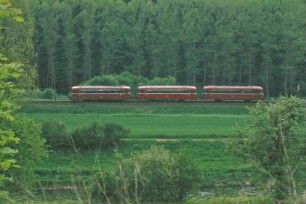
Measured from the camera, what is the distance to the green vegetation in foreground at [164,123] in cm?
4912

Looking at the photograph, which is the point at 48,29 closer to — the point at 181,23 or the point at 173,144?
the point at 181,23

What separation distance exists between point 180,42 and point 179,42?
17cm

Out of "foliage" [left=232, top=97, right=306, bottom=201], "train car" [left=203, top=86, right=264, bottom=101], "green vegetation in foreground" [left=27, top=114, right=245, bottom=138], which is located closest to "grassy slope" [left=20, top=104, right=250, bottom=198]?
"green vegetation in foreground" [left=27, top=114, right=245, bottom=138]

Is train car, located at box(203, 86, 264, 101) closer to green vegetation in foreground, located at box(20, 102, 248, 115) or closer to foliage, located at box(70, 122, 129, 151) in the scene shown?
green vegetation in foreground, located at box(20, 102, 248, 115)

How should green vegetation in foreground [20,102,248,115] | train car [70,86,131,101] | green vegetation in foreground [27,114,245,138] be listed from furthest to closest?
train car [70,86,131,101], green vegetation in foreground [20,102,248,115], green vegetation in foreground [27,114,245,138]

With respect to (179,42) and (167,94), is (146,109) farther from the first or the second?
(179,42)

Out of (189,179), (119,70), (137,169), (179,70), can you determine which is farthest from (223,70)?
(137,169)

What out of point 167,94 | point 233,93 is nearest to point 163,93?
point 167,94

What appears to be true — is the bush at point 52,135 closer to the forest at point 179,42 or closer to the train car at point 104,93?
the train car at point 104,93

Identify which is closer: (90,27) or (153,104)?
(153,104)

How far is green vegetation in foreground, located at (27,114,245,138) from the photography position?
49125mm

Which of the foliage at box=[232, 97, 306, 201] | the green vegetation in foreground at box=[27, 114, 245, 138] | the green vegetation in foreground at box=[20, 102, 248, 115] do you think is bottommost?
the green vegetation in foreground at box=[27, 114, 245, 138]

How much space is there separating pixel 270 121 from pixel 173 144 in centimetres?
1710

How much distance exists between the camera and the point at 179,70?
83.8m
